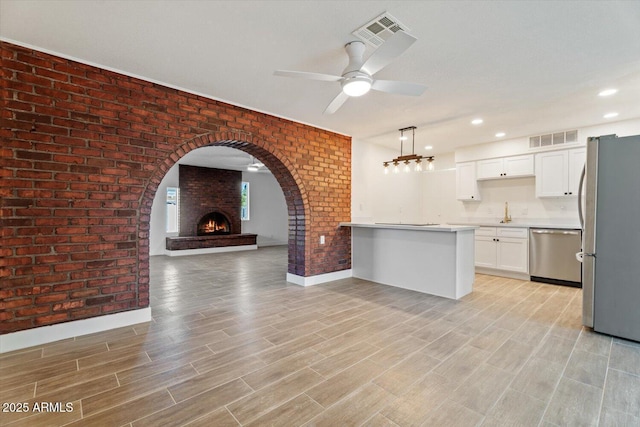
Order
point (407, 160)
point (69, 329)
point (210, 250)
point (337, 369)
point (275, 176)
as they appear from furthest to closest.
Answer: point (210, 250)
point (275, 176)
point (407, 160)
point (69, 329)
point (337, 369)

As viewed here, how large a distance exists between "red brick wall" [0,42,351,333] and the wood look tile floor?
18.2 inches

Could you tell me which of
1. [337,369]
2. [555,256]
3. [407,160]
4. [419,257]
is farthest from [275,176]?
[555,256]

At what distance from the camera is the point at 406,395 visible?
→ 1857mm

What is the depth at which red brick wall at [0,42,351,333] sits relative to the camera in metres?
2.44

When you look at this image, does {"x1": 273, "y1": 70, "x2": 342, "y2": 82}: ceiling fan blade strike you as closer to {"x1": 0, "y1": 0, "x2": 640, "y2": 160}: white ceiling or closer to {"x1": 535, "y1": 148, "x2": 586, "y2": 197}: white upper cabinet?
{"x1": 0, "y1": 0, "x2": 640, "y2": 160}: white ceiling

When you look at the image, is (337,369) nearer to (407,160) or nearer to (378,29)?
(378,29)

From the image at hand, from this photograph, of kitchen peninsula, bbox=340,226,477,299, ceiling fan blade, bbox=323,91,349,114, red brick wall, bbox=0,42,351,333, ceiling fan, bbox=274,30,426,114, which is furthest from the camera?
kitchen peninsula, bbox=340,226,477,299

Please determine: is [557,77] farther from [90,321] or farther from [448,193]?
[90,321]

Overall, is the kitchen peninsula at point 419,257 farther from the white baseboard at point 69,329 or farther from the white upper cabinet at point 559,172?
the white baseboard at point 69,329

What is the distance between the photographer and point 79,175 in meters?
2.71

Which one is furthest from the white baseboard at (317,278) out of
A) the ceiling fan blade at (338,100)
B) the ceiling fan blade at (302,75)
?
the ceiling fan blade at (302,75)

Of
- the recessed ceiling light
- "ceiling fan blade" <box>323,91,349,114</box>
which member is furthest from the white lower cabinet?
"ceiling fan blade" <box>323,91,349,114</box>

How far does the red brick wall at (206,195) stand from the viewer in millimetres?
8430

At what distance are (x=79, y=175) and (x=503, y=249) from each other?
19.9ft
